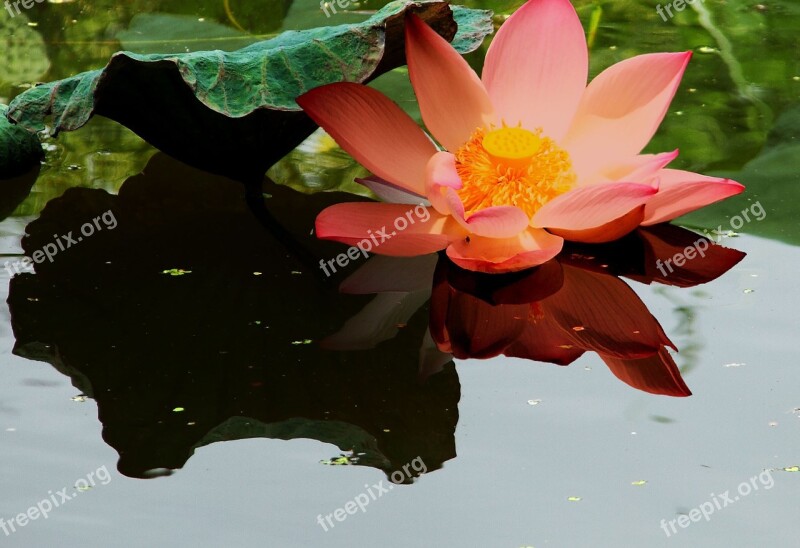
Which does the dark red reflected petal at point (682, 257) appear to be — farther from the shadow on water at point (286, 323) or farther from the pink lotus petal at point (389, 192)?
the pink lotus petal at point (389, 192)

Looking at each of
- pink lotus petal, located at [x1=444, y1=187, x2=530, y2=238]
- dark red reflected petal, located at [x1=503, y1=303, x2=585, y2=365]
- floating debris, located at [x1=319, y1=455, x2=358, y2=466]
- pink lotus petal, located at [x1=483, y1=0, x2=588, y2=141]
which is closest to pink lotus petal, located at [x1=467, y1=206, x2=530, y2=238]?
pink lotus petal, located at [x1=444, y1=187, x2=530, y2=238]

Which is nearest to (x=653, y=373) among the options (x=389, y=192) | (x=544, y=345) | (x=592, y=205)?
(x=544, y=345)

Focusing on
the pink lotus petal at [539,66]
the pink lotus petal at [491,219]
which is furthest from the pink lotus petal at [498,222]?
the pink lotus petal at [539,66]

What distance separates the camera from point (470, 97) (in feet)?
4.18

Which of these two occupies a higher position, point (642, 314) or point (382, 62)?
point (382, 62)

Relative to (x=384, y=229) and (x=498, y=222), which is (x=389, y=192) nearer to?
(x=384, y=229)

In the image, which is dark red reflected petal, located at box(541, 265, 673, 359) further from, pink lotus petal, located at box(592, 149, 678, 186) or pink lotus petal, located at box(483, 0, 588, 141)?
pink lotus petal, located at box(483, 0, 588, 141)

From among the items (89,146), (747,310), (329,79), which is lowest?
(747,310)

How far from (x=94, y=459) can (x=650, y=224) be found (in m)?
0.70

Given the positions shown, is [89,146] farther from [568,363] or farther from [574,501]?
[574,501]

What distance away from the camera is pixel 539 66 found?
1.30 m

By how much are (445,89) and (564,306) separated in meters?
0.34

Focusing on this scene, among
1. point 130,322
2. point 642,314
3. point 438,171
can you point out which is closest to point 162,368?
point 130,322

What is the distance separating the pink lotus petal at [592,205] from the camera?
1.06m
